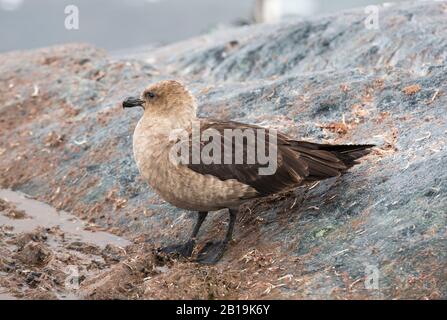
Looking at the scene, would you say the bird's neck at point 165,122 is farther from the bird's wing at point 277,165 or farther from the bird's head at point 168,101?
the bird's wing at point 277,165

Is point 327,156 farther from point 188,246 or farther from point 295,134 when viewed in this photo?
point 188,246

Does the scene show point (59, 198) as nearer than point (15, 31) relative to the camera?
Yes

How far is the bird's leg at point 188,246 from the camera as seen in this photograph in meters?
7.37

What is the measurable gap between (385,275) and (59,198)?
→ 188 inches

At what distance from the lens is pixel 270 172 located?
7113 mm

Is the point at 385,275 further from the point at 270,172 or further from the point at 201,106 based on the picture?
the point at 201,106

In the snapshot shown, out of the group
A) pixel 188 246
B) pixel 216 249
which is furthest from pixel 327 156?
pixel 188 246

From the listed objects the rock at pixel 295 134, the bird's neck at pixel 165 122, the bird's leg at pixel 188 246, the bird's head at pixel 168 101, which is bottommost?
the bird's leg at pixel 188 246

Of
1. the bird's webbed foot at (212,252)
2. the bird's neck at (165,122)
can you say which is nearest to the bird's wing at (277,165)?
the bird's neck at (165,122)

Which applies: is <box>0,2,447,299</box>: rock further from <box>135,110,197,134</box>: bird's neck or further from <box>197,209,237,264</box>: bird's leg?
<box>135,110,197,134</box>: bird's neck

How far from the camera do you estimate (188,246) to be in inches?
293

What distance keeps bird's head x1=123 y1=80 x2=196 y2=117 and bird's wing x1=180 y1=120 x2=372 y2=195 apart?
1.23 feet

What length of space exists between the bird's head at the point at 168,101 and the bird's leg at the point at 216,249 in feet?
3.60
